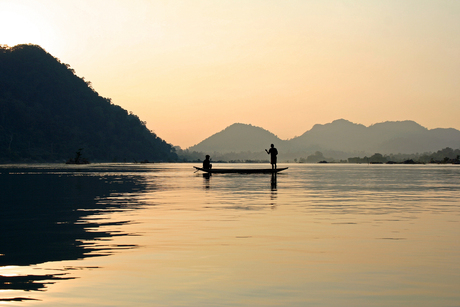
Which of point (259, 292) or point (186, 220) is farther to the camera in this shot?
point (186, 220)

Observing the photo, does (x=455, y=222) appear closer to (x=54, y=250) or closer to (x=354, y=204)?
(x=354, y=204)

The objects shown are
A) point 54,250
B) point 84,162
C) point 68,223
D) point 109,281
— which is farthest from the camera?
point 84,162

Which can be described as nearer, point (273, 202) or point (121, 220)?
point (121, 220)

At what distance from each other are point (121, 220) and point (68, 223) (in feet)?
5.37

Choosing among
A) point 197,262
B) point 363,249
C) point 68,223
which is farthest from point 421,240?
point 68,223

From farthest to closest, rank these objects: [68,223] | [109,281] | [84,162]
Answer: [84,162]
[68,223]
[109,281]

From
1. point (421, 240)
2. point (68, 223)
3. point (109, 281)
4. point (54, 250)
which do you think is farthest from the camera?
point (68, 223)

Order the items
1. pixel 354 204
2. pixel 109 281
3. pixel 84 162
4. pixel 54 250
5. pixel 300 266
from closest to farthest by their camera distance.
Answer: pixel 109 281, pixel 300 266, pixel 54 250, pixel 354 204, pixel 84 162

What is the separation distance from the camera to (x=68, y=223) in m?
15.1

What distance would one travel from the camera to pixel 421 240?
11953 mm

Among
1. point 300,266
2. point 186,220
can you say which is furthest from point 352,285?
point 186,220

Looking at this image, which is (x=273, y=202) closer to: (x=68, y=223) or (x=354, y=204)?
(x=354, y=204)

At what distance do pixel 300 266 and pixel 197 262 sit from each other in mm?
1939

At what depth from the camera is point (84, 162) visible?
508 ft
